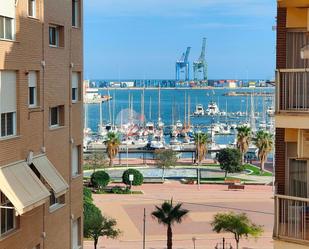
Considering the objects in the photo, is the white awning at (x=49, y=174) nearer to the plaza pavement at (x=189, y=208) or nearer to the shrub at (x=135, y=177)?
the plaza pavement at (x=189, y=208)

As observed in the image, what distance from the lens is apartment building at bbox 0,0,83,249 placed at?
12.4m

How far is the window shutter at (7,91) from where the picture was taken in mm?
12328

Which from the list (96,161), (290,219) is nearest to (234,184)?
(96,161)

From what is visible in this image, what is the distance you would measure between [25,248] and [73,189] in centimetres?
384

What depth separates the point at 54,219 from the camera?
15.3m

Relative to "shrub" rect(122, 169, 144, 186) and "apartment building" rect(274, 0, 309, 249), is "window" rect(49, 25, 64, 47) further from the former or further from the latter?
"shrub" rect(122, 169, 144, 186)

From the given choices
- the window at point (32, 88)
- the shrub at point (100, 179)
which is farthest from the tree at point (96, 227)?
the shrub at point (100, 179)

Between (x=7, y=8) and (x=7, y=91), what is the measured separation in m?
1.67

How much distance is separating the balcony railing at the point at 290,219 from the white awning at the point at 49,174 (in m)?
5.40

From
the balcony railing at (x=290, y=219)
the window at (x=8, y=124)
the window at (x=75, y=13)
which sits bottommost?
the balcony railing at (x=290, y=219)

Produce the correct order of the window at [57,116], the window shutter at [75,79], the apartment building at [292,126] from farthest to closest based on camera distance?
the window shutter at [75,79] → the window at [57,116] → the apartment building at [292,126]

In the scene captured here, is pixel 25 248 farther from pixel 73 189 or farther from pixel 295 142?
pixel 295 142

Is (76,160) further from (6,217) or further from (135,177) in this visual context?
(135,177)

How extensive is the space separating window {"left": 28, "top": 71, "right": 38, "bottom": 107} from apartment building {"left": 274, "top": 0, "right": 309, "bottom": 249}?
5586mm
